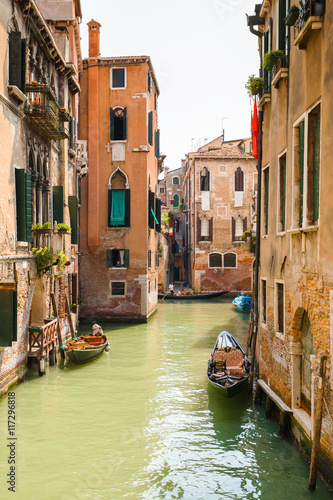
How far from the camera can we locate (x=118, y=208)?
19.9 metres

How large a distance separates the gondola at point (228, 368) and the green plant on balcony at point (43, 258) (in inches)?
177

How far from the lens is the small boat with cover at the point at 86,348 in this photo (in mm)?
12281

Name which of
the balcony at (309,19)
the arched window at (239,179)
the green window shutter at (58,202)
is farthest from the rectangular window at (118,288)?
the arched window at (239,179)

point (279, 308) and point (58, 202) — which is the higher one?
point (58, 202)

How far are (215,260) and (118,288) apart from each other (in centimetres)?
1335

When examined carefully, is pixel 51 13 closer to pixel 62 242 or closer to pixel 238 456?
pixel 62 242

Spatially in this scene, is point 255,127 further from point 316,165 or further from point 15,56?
point 15,56

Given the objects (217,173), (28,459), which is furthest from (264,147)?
(217,173)

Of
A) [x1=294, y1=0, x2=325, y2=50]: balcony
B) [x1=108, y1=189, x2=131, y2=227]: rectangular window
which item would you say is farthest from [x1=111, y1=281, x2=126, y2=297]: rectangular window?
[x1=294, y1=0, x2=325, y2=50]: balcony

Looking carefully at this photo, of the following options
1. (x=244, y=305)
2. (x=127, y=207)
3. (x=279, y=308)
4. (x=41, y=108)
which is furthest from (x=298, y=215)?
(x=244, y=305)

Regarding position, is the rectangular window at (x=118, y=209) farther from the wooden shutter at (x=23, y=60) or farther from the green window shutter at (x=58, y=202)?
the wooden shutter at (x=23, y=60)

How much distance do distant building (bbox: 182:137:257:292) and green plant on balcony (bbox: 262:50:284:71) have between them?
2399 cm

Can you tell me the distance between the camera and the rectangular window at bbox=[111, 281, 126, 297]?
66.2 feet

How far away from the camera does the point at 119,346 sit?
15.7 m
